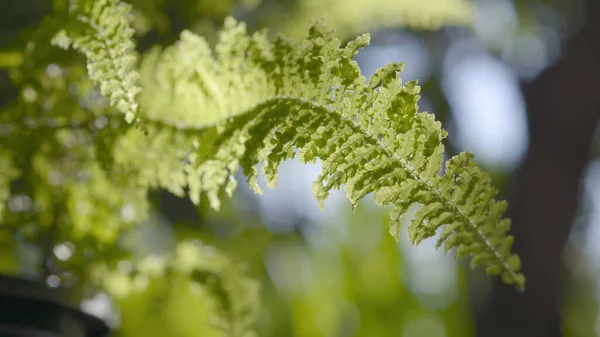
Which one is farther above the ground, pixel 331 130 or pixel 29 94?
pixel 29 94

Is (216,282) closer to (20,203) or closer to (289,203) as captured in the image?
(20,203)

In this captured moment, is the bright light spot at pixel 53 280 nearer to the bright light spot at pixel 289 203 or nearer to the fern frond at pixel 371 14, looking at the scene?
the fern frond at pixel 371 14

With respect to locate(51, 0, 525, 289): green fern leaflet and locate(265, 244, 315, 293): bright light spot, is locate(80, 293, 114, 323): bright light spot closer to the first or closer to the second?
locate(51, 0, 525, 289): green fern leaflet

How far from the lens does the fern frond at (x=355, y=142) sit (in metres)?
0.27

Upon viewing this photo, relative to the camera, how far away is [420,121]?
271 mm

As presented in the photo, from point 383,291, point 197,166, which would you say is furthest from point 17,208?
point 383,291

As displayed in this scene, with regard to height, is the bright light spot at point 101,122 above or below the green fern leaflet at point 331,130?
above

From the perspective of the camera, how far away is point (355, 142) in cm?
28

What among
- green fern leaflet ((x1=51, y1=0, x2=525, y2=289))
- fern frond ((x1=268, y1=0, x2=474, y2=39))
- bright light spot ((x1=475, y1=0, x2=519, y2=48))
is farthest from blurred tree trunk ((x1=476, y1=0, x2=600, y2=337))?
green fern leaflet ((x1=51, y1=0, x2=525, y2=289))

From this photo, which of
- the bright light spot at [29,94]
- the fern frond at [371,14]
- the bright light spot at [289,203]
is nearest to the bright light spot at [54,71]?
the bright light spot at [29,94]

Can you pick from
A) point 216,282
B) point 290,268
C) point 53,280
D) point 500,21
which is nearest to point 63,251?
point 53,280

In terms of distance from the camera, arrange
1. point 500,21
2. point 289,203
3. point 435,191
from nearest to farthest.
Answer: point 435,191 < point 289,203 < point 500,21

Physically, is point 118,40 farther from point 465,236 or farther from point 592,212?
point 592,212

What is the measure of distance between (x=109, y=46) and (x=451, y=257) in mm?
1095
